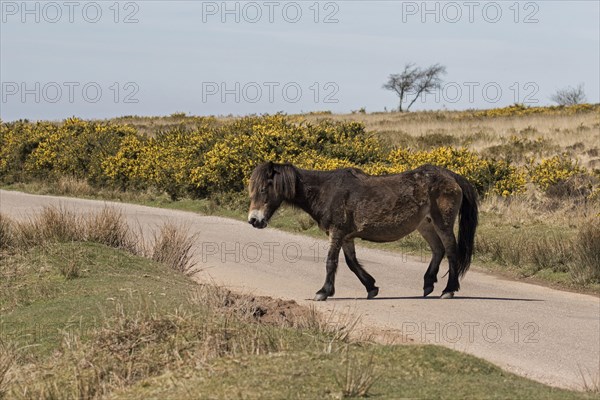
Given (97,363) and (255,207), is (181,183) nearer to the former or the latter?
(255,207)

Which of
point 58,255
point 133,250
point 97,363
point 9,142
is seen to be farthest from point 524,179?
point 9,142

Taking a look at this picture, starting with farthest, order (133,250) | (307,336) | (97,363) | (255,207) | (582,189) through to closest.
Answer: (582,189) < (133,250) < (255,207) < (307,336) < (97,363)

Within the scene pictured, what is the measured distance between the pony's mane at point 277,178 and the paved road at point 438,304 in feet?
4.87

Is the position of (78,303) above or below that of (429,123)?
below

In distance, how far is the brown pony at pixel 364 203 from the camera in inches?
590

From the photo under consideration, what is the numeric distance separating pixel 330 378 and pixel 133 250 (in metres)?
11.1

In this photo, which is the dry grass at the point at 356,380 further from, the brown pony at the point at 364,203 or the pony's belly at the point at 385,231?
the pony's belly at the point at 385,231

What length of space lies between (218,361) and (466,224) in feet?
27.0

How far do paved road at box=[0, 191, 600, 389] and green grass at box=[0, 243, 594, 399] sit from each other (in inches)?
84.5

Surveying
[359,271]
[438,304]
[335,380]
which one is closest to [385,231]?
[359,271]

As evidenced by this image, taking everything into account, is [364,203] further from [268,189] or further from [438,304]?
[438,304]

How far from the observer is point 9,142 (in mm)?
48844

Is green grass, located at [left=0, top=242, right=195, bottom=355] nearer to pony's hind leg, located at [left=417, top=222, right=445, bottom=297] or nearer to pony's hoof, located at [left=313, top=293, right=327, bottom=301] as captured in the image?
pony's hoof, located at [left=313, top=293, right=327, bottom=301]

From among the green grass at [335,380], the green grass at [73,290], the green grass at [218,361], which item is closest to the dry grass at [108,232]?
the green grass at [73,290]
